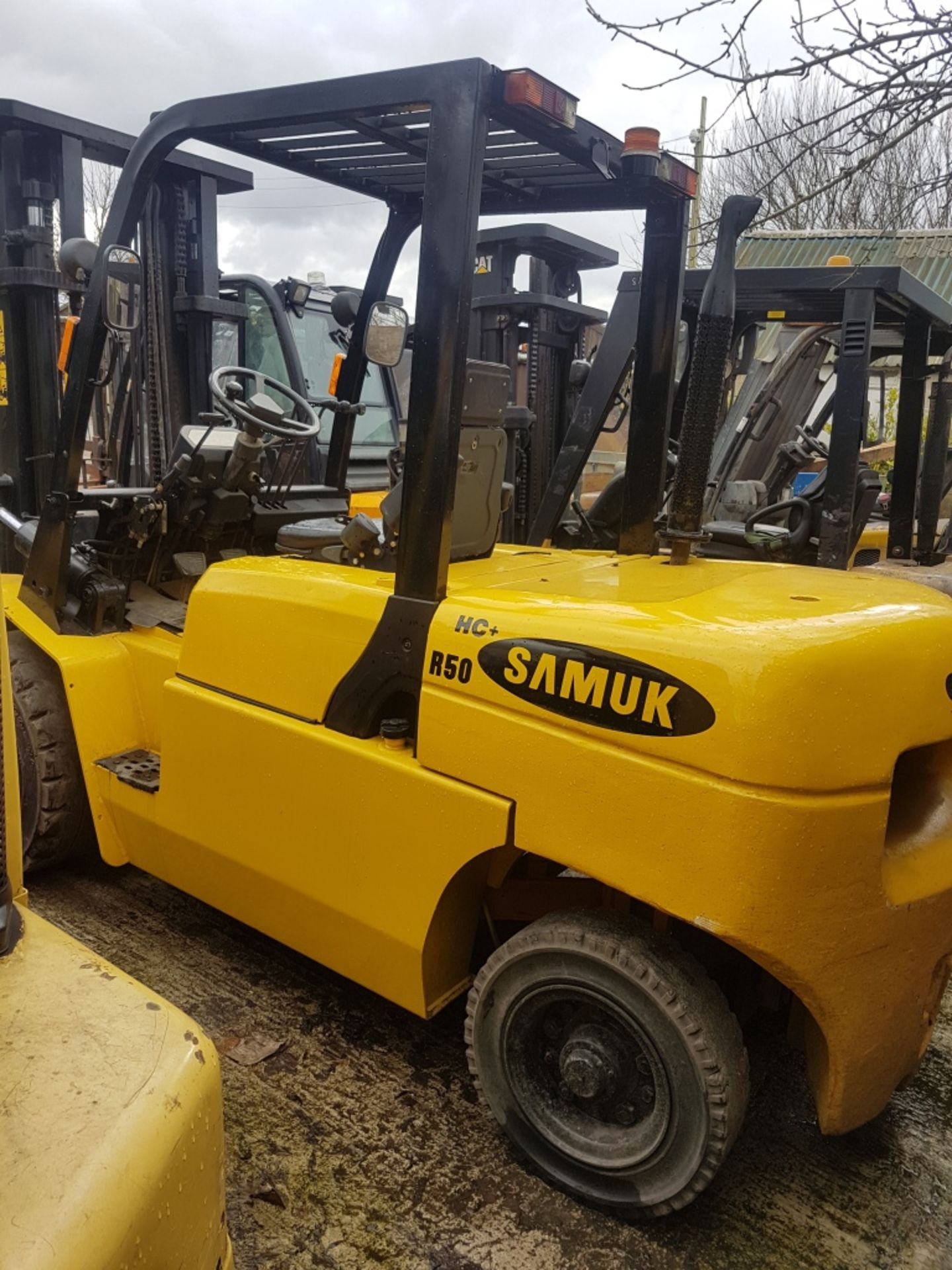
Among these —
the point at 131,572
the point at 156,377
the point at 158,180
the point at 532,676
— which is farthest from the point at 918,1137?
the point at 158,180

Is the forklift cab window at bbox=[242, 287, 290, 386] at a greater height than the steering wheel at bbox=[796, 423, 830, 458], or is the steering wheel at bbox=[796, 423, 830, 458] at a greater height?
the forklift cab window at bbox=[242, 287, 290, 386]

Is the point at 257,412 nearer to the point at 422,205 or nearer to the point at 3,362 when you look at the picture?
the point at 422,205

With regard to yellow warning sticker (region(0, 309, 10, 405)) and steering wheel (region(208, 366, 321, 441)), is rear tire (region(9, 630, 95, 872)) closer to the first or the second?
steering wheel (region(208, 366, 321, 441))

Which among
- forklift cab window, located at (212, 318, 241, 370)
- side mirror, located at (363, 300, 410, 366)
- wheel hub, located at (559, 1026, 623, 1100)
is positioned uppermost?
forklift cab window, located at (212, 318, 241, 370)

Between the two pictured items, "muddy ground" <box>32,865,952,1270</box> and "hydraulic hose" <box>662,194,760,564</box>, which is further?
"hydraulic hose" <box>662,194,760,564</box>

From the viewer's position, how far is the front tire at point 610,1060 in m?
2.03

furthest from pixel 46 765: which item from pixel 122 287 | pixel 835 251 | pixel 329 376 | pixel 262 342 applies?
pixel 835 251

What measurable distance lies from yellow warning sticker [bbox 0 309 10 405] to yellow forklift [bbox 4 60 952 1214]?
55.7 inches

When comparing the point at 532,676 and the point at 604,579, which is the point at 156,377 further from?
the point at 532,676

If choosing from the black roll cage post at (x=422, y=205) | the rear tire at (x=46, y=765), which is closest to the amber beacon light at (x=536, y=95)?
the black roll cage post at (x=422, y=205)

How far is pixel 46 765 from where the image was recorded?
10.9 ft

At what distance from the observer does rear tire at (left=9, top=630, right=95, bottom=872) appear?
335 centimetres

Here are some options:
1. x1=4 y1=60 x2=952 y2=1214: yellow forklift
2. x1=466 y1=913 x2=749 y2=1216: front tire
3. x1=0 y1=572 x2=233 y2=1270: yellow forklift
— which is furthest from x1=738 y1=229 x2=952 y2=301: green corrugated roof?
x1=0 y1=572 x2=233 y2=1270: yellow forklift

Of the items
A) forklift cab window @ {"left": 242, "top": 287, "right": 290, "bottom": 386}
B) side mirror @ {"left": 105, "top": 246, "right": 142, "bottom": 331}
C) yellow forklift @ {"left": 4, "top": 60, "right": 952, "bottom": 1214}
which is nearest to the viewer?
yellow forklift @ {"left": 4, "top": 60, "right": 952, "bottom": 1214}
